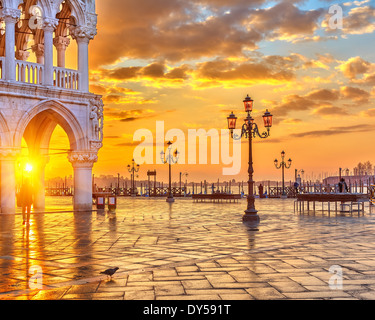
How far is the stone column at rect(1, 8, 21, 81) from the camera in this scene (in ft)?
64.9

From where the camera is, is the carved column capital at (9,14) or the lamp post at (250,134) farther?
the carved column capital at (9,14)

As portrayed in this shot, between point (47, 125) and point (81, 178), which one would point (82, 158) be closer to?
point (81, 178)

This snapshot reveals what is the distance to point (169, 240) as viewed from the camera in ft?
34.3

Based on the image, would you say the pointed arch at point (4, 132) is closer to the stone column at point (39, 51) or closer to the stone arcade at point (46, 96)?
the stone arcade at point (46, 96)

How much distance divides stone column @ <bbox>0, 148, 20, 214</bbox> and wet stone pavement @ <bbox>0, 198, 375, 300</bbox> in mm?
7461

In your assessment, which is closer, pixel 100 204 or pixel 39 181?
pixel 100 204

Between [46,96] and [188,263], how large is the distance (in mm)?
15447

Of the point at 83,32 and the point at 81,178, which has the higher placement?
the point at 83,32

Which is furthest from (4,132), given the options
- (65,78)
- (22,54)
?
(22,54)

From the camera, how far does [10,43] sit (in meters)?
20.1

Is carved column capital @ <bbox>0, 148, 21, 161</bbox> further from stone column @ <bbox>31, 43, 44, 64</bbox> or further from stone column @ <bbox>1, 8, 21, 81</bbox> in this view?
stone column @ <bbox>31, 43, 44, 64</bbox>

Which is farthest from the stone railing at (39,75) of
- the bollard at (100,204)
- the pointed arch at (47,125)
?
the bollard at (100,204)

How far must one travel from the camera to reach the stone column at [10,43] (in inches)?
779
